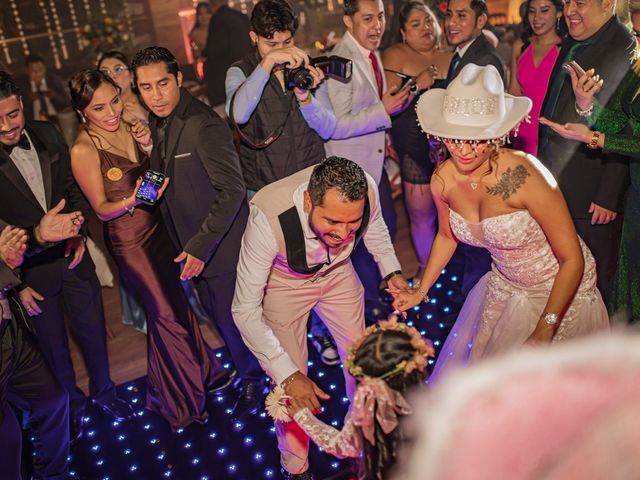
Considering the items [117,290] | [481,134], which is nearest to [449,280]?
[481,134]

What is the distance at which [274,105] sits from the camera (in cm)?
325

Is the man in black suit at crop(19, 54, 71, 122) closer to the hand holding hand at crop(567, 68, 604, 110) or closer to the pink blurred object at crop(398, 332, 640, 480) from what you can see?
the hand holding hand at crop(567, 68, 604, 110)

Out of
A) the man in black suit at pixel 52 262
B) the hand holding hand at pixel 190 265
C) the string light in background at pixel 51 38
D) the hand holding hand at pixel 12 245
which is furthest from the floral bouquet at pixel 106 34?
the hand holding hand at pixel 12 245

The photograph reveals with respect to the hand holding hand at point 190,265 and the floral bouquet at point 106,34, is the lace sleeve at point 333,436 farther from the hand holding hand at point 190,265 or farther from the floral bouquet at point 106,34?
the floral bouquet at point 106,34

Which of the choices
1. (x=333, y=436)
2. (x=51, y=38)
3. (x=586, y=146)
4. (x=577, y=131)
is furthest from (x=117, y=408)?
(x=51, y=38)

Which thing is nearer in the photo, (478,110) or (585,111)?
(478,110)

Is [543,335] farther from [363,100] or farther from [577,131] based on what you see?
[363,100]

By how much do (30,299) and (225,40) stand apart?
4.29m

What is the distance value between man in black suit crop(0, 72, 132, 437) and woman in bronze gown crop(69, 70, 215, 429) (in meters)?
0.21

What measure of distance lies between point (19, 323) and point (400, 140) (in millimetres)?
2475

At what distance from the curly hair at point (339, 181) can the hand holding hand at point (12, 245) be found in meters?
1.20

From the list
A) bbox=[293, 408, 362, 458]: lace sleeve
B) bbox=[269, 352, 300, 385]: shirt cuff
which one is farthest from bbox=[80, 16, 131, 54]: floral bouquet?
bbox=[293, 408, 362, 458]: lace sleeve

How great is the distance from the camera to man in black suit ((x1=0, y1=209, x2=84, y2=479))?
7.90ft

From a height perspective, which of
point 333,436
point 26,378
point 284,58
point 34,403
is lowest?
point 34,403
